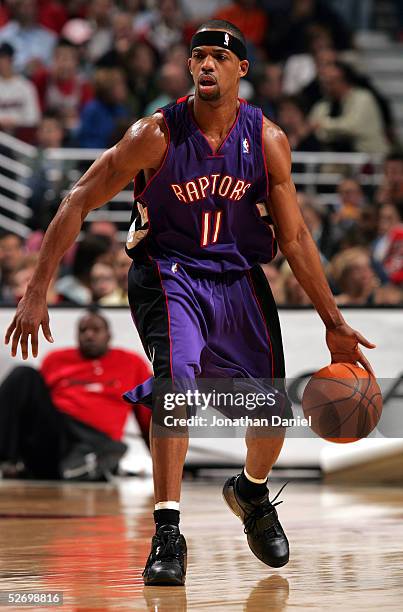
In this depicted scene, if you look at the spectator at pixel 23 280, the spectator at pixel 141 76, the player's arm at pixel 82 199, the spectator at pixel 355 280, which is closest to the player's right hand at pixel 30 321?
the player's arm at pixel 82 199

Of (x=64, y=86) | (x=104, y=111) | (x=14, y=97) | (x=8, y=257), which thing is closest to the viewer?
(x=8, y=257)

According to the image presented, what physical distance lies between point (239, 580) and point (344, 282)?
214 inches

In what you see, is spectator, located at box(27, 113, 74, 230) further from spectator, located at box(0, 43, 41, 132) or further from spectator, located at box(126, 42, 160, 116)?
spectator, located at box(126, 42, 160, 116)

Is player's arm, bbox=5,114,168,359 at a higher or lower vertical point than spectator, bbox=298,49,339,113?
lower

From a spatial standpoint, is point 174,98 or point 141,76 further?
point 141,76

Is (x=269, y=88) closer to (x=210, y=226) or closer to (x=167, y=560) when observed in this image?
(x=210, y=226)

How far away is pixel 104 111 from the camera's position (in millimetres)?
13070

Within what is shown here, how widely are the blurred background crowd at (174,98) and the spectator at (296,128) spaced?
12 millimetres

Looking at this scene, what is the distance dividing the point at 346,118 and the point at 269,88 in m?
0.89

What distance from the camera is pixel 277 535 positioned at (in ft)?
15.8

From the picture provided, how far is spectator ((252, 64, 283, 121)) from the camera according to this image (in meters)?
13.3

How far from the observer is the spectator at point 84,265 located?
10211 mm

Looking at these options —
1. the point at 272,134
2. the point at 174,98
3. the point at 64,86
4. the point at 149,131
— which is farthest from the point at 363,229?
the point at 149,131

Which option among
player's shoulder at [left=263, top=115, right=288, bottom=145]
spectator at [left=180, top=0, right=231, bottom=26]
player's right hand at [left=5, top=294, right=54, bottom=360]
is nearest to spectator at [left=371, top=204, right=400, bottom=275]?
spectator at [left=180, top=0, right=231, bottom=26]
